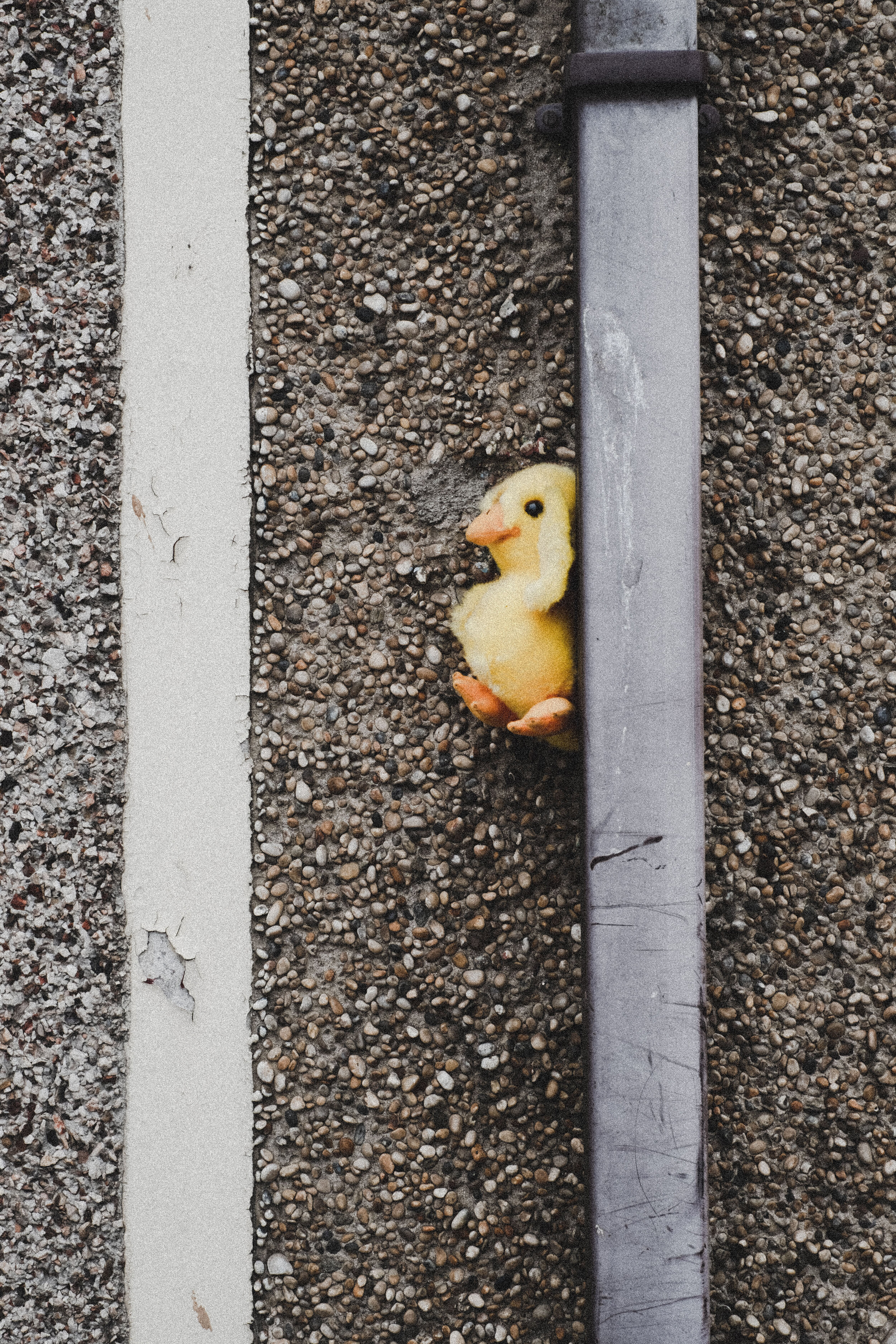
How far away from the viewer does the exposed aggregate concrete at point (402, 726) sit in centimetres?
185

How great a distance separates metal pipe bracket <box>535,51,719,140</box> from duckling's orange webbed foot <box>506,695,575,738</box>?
1270 mm

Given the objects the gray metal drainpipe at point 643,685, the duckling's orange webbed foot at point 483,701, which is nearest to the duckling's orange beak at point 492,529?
the gray metal drainpipe at point 643,685

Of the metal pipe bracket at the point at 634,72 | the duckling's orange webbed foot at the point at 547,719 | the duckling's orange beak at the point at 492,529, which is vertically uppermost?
the metal pipe bracket at the point at 634,72

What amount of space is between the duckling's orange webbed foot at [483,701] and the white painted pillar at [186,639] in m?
0.54

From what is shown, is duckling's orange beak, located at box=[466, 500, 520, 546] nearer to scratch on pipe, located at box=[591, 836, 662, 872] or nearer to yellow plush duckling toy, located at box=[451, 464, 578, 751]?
yellow plush duckling toy, located at box=[451, 464, 578, 751]

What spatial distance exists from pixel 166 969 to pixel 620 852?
3.62ft

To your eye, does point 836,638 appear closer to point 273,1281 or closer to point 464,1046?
point 464,1046

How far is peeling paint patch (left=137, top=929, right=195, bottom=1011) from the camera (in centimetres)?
188

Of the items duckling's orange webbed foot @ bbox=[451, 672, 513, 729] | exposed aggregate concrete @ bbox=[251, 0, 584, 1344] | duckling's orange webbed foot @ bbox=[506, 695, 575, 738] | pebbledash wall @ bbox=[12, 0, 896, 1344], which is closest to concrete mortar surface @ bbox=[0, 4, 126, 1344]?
pebbledash wall @ bbox=[12, 0, 896, 1344]

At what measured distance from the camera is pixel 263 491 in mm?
1907

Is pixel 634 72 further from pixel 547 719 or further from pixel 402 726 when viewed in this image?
pixel 402 726

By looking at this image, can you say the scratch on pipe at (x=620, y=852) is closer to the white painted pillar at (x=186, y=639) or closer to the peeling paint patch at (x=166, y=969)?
the white painted pillar at (x=186, y=639)

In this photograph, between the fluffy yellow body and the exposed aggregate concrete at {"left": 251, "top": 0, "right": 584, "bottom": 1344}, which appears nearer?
the fluffy yellow body

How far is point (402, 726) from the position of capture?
190 cm
